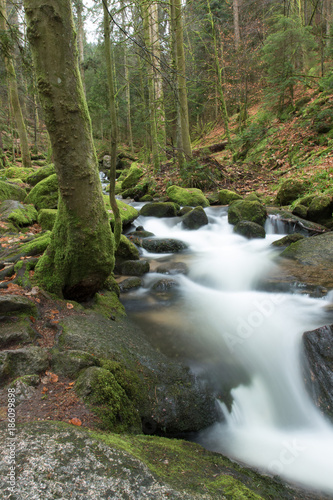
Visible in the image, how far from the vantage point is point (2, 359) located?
2.12m

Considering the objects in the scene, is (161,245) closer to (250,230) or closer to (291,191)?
(250,230)

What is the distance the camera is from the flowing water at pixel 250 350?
2697mm

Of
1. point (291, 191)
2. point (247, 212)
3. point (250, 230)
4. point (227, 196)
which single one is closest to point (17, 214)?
point (250, 230)

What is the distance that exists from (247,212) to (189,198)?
3.22 m

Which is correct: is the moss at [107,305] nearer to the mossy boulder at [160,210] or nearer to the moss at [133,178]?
the mossy boulder at [160,210]

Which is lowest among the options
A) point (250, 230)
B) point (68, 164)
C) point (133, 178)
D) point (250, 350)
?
point (250, 350)

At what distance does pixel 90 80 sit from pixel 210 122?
15205 millimetres

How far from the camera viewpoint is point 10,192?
8703 mm

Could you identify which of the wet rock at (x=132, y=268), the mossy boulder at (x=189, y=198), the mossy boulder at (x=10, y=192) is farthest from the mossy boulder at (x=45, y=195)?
the mossy boulder at (x=189, y=198)

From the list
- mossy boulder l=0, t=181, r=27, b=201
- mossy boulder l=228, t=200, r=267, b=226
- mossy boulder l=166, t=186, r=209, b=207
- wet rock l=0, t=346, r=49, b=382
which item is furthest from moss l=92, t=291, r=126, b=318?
mossy boulder l=166, t=186, r=209, b=207

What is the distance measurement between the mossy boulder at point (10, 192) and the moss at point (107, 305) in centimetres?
602

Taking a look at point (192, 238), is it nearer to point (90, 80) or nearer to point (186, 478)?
point (186, 478)

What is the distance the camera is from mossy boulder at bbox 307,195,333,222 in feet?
26.5

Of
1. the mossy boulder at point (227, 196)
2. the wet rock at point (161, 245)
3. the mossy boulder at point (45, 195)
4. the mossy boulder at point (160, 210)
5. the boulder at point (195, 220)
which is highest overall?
the mossy boulder at point (45, 195)
